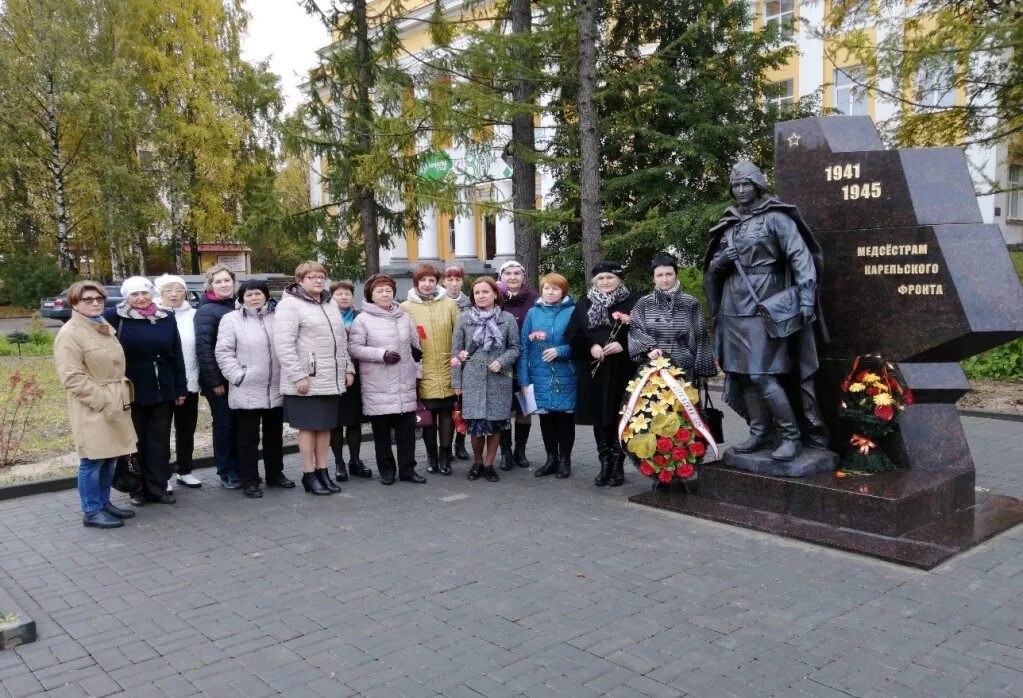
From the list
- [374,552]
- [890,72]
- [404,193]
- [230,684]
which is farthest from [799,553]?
[404,193]

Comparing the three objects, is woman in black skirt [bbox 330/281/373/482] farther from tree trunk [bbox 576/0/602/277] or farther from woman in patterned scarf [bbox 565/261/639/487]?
tree trunk [bbox 576/0/602/277]

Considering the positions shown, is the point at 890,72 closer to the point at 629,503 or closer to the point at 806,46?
the point at 629,503

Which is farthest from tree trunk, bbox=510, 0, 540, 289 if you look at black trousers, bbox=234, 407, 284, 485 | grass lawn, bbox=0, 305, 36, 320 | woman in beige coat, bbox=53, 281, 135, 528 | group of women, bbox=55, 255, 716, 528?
grass lawn, bbox=0, 305, 36, 320

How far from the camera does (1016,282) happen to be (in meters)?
5.66

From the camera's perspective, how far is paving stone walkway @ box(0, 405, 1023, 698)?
3660 mm

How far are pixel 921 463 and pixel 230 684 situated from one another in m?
4.80

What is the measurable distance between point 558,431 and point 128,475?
3.51 m

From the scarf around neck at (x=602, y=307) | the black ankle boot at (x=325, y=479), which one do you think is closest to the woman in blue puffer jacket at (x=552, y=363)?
the scarf around neck at (x=602, y=307)

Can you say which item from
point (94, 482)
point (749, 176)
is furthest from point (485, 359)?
point (94, 482)

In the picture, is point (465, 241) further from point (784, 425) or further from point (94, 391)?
point (784, 425)

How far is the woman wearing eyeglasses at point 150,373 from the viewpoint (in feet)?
21.2

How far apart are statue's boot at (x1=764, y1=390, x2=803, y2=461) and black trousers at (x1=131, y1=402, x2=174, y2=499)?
179 inches

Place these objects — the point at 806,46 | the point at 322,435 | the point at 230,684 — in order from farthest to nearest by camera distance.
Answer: the point at 806,46 < the point at 322,435 < the point at 230,684

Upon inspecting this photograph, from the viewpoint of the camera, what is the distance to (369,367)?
23.4ft
